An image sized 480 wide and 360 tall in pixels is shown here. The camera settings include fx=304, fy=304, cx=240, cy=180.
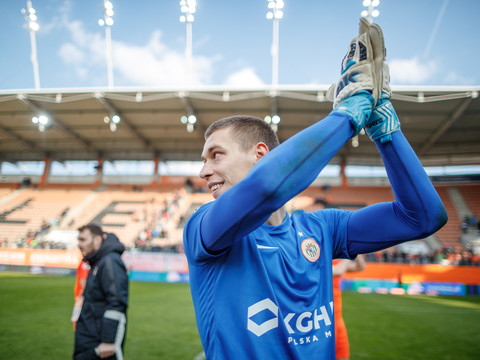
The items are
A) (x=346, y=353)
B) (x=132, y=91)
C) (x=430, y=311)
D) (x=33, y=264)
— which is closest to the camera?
(x=346, y=353)

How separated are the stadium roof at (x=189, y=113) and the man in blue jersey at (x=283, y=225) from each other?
57.5 ft

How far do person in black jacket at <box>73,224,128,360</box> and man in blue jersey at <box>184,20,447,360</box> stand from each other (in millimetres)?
2458

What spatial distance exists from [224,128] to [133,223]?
25378mm

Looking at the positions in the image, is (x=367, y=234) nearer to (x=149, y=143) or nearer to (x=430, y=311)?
(x=430, y=311)

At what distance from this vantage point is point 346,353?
4.05 metres

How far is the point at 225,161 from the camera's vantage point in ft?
3.98

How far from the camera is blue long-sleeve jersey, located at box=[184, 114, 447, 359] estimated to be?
93 cm

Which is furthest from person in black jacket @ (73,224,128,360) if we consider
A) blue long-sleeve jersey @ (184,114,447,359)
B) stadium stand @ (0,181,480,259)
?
stadium stand @ (0,181,480,259)

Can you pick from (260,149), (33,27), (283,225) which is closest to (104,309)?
(283,225)

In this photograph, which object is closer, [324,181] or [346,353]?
[346,353]

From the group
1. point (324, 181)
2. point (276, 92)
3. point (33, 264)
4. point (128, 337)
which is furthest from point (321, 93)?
point (33, 264)

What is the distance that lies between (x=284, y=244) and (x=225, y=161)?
0.43 meters

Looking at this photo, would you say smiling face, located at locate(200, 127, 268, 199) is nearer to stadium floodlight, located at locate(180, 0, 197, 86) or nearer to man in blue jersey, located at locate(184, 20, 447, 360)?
man in blue jersey, located at locate(184, 20, 447, 360)

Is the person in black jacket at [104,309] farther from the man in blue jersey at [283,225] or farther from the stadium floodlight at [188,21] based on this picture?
the stadium floodlight at [188,21]
